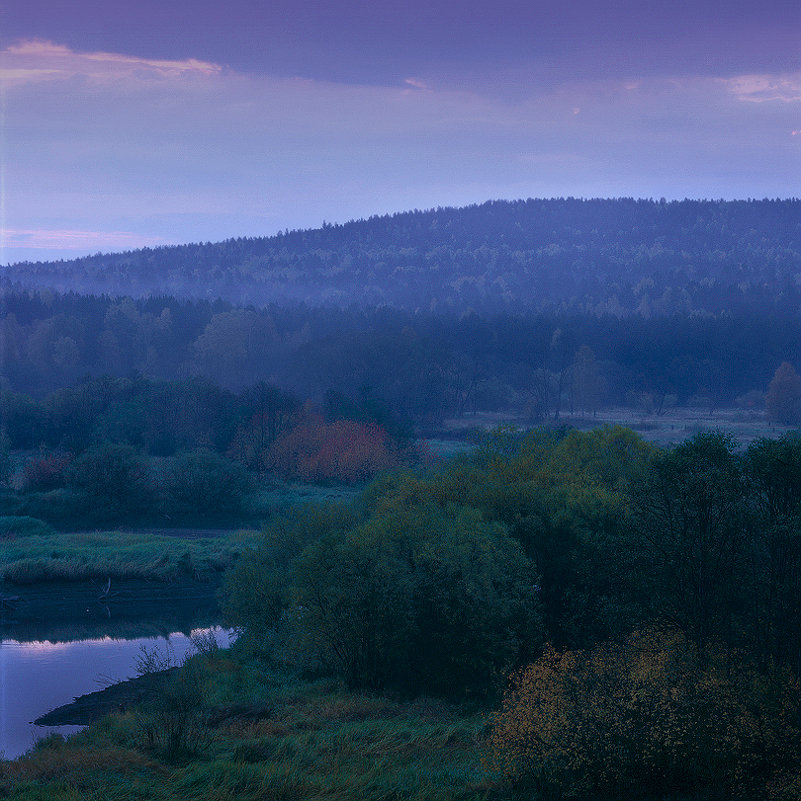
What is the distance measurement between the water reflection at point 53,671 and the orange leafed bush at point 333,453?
32.1 metres

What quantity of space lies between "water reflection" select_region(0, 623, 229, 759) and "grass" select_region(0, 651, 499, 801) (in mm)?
4023

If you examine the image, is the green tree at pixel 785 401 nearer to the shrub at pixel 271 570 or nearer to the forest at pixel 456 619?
the forest at pixel 456 619

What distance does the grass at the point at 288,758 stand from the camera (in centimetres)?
1695

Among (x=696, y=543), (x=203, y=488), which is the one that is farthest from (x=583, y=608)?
(x=203, y=488)

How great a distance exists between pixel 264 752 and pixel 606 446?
71.1 ft

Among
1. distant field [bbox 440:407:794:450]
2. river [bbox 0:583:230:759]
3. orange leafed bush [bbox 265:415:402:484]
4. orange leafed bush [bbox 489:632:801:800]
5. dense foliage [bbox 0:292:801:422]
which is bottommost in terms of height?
river [bbox 0:583:230:759]

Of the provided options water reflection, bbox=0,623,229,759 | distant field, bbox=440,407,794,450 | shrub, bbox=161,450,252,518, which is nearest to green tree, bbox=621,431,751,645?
water reflection, bbox=0,623,229,759

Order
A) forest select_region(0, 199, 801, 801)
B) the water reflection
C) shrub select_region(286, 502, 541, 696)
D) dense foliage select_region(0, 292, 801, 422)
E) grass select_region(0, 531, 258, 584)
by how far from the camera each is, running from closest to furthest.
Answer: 1. forest select_region(0, 199, 801, 801)
2. shrub select_region(286, 502, 541, 696)
3. the water reflection
4. grass select_region(0, 531, 258, 584)
5. dense foliage select_region(0, 292, 801, 422)

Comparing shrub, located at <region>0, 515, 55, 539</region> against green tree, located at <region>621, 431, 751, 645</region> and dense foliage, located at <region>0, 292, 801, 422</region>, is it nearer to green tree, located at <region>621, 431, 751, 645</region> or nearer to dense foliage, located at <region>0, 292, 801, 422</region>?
dense foliage, located at <region>0, 292, 801, 422</region>

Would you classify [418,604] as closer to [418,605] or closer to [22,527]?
[418,605]

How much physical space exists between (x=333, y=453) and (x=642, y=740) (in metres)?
58.1

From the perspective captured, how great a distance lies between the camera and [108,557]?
49.0 metres

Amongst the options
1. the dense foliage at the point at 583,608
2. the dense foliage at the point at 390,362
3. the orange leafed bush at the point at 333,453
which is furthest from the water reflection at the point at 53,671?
the dense foliage at the point at 390,362

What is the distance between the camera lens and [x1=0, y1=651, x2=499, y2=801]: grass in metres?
17.0
